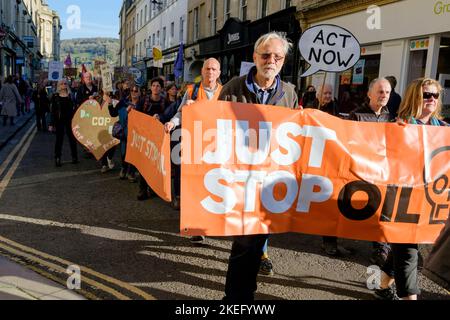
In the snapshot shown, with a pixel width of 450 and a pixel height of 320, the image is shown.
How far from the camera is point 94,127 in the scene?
8.79 metres

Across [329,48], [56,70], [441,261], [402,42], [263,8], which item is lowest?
[441,261]

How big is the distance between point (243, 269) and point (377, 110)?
2197 millimetres

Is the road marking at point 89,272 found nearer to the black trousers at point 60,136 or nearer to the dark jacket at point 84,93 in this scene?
the black trousers at point 60,136

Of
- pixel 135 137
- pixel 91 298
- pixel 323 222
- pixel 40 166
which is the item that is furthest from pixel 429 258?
pixel 40 166

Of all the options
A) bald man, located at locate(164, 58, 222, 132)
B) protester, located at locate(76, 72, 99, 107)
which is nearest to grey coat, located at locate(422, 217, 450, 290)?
bald man, located at locate(164, 58, 222, 132)

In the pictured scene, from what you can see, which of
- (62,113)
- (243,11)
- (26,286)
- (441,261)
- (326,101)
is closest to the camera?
(441,261)

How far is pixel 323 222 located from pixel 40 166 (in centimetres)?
714

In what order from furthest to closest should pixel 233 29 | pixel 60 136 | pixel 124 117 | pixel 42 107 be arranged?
pixel 233 29 < pixel 42 107 < pixel 60 136 < pixel 124 117

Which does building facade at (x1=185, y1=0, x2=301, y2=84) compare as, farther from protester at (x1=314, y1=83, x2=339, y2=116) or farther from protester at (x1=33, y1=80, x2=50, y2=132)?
protester at (x1=33, y1=80, x2=50, y2=132)

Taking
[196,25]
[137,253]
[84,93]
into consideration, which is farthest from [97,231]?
[196,25]

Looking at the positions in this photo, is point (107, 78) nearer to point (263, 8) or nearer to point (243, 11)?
point (263, 8)

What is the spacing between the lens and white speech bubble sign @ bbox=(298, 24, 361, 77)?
6.33 meters

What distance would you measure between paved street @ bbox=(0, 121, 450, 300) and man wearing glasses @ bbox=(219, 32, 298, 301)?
0.47 meters
